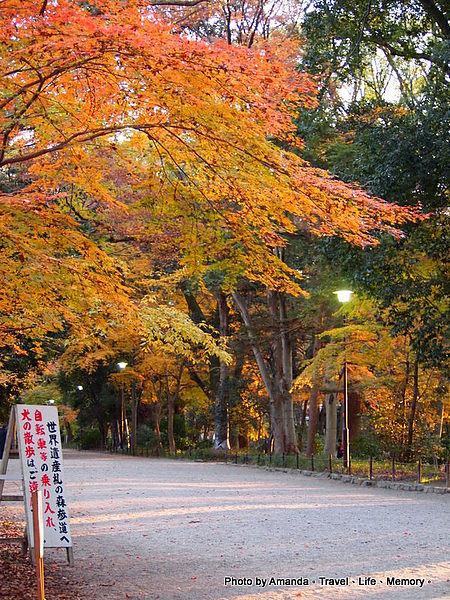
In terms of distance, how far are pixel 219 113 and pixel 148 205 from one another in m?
1.80

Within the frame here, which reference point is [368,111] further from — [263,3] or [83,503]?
[83,503]

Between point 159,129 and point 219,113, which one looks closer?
point 219,113

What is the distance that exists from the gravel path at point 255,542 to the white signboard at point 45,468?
1.76ft

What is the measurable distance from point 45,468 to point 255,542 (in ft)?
10.3

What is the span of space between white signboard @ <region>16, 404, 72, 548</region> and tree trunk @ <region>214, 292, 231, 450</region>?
24066 mm

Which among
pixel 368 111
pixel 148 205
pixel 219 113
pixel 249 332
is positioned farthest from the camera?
pixel 249 332

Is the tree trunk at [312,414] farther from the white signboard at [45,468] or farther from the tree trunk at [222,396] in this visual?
the white signboard at [45,468]

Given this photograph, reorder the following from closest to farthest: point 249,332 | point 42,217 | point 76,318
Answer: point 42,217
point 76,318
point 249,332

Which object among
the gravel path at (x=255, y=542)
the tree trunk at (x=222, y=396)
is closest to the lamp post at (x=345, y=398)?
the gravel path at (x=255, y=542)

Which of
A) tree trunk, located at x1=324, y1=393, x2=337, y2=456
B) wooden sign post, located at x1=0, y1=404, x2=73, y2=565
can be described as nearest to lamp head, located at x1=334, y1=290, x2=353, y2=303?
tree trunk, located at x1=324, y1=393, x2=337, y2=456

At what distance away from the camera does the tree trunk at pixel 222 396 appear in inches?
1270

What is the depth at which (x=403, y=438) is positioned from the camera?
2423cm

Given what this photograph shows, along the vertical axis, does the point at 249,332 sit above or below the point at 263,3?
below

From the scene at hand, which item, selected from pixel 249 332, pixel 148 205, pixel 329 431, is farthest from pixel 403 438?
pixel 148 205
